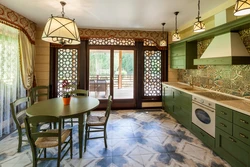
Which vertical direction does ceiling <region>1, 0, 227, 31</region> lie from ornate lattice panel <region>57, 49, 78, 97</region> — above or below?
above

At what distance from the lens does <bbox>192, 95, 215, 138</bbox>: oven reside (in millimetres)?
2598

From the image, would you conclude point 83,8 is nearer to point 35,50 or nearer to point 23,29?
point 23,29

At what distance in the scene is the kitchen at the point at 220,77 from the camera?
8.82ft

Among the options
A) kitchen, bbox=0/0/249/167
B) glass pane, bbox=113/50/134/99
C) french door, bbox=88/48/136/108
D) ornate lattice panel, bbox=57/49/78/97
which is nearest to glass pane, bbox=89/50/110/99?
french door, bbox=88/48/136/108

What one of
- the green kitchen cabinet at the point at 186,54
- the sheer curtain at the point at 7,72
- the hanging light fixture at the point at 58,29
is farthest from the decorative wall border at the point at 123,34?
the hanging light fixture at the point at 58,29

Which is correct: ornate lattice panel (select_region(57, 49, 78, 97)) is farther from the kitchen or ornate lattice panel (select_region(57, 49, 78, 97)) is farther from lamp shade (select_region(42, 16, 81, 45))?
lamp shade (select_region(42, 16, 81, 45))

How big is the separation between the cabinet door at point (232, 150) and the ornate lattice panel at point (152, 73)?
292 centimetres

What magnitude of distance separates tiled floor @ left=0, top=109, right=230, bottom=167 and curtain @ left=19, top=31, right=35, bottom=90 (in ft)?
4.61

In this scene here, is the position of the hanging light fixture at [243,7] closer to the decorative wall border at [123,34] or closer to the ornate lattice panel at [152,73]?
the decorative wall border at [123,34]

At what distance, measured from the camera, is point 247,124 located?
1924 mm

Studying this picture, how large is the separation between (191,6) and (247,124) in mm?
2407

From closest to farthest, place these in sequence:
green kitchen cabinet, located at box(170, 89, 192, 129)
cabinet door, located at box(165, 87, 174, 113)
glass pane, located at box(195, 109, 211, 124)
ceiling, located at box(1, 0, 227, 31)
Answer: glass pane, located at box(195, 109, 211, 124), ceiling, located at box(1, 0, 227, 31), green kitchen cabinet, located at box(170, 89, 192, 129), cabinet door, located at box(165, 87, 174, 113)

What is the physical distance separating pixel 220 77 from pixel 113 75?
10.2 ft

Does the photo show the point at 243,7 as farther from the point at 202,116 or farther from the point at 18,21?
the point at 18,21
